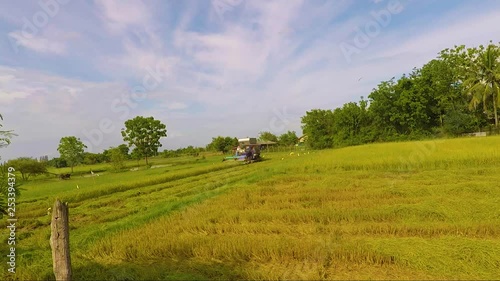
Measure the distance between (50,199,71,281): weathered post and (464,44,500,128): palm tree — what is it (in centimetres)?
3895

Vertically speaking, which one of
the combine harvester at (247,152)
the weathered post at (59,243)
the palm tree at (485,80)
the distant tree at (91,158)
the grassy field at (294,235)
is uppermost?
the palm tree at (485,80)

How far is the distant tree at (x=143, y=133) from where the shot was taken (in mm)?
42562

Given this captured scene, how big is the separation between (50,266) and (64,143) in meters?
38.0

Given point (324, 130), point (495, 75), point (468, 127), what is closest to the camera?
point (495, 75)

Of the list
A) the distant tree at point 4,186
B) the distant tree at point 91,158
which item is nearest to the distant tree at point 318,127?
the distant tree at point 91,158

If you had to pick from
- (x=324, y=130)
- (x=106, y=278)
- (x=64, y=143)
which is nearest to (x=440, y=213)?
(x=106, y=278)

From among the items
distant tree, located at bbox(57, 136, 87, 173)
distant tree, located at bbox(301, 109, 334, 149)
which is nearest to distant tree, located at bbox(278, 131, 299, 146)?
distant tree, located at bbox(301, 109, 334, 149)

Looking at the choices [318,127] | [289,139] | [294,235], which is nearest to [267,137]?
[289,139]

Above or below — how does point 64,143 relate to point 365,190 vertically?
above

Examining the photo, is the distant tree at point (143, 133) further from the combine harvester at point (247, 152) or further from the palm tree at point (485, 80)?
the palm tree at point (485, 80)

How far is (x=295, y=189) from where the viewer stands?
427 inches

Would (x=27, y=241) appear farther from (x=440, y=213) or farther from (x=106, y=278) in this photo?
(x=440, y=213)

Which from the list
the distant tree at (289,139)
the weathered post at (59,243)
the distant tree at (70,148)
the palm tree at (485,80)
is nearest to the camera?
the weathered post at (59,243)

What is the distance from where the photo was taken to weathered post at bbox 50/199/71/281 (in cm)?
380
